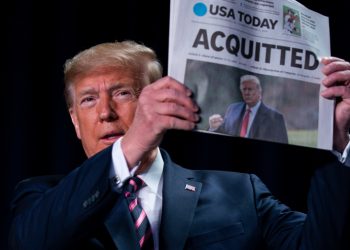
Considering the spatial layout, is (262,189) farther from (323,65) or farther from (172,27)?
(172,27)

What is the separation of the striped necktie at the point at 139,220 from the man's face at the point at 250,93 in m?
0.43

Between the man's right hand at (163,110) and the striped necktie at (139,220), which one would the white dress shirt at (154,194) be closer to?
the striped necktie at (139,220)

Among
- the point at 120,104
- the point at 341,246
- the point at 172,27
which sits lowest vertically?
the point at 341,246

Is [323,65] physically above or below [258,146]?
above

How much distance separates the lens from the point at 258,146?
105 inches

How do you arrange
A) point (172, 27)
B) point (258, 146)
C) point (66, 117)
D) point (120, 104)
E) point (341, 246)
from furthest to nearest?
point (258, 146) < point (66, 117) < point (120, 104) < point (341, 246) < point (172, 27)

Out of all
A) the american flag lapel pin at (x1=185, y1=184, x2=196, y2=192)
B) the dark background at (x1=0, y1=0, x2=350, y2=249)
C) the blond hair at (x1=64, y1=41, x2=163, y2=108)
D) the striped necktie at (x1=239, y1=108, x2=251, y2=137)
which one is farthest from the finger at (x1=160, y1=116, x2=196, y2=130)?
the dark background at (x1=0, y1=0, x2=350, y2=249)

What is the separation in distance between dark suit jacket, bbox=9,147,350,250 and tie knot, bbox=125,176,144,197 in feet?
0.12

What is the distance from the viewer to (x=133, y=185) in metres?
1.69

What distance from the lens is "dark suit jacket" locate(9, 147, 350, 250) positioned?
1.39 m

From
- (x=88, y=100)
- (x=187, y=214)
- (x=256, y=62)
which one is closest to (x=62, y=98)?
(x=88, y=100)

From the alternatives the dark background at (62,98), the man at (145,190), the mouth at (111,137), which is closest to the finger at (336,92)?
the man at (145,190)

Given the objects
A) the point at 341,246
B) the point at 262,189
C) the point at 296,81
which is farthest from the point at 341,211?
the point at 262,189

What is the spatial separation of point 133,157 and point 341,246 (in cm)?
52
